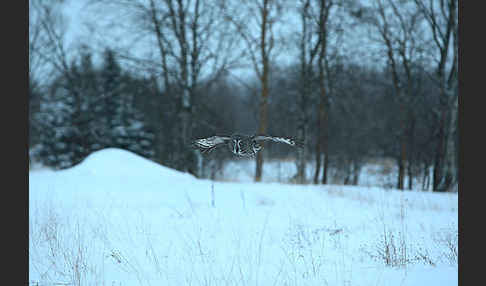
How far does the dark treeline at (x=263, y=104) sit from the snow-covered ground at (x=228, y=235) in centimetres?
174

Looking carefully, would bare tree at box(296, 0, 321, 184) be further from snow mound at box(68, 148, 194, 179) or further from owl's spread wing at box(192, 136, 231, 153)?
owl's spread wing at box(192, 136, 231, 153)

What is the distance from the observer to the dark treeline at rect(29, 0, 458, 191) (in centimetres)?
1090

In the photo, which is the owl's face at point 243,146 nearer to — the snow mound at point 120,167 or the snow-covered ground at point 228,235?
the snow-covered ground at point 228,235

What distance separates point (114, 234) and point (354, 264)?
3.32m

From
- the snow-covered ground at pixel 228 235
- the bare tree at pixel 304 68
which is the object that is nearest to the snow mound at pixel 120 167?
the snow-covered ground at pixel 228 235

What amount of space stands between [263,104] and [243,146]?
27.4ft

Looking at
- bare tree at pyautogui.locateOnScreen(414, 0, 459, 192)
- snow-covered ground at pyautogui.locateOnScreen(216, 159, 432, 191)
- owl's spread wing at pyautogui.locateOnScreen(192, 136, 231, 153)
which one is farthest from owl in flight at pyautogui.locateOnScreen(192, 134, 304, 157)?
snow-covered ground at pyautogui.locateOnScreen(216, 159, 432, 191)

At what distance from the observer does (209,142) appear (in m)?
2.69

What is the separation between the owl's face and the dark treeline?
2.24 metres

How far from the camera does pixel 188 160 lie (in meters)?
11.9

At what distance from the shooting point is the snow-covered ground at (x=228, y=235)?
336cm

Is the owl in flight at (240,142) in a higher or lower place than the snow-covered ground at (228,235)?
higher

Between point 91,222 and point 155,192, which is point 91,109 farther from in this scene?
point 91,222

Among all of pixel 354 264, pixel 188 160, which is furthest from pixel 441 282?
pixel 188 160
